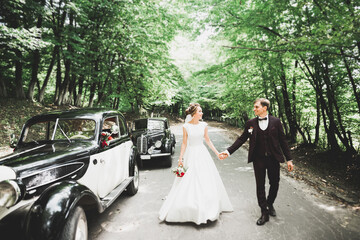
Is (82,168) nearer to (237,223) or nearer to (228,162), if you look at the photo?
(237,223)

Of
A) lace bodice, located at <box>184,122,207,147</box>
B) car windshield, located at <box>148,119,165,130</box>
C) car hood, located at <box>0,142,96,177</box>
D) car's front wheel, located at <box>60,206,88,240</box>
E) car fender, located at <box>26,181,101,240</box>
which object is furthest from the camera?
car windshield, located at <box>148,119,165,130</box>

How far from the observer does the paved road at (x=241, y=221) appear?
118 inches

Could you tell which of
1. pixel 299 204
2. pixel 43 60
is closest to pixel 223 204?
pixel 299 204

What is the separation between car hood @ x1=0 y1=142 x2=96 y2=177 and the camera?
229 cm

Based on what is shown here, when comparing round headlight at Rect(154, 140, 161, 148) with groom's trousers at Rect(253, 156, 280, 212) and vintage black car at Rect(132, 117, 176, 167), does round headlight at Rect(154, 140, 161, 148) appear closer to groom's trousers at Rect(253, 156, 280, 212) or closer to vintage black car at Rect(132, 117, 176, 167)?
vintage black car at Rect(132, 117, 176, 167)

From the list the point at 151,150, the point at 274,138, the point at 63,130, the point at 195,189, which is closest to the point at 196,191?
the point at 195,189

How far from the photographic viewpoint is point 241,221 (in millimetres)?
3357

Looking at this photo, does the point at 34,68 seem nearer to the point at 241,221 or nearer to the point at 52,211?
the point at 52,211

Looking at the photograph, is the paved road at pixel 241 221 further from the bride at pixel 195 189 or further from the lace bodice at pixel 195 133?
the lace bodice at pixel 195 133

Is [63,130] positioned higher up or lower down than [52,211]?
higher up

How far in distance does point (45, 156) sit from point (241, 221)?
3.27 metres

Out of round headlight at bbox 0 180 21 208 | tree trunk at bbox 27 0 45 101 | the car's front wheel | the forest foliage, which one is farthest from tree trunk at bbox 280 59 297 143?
tree trunk at bbox 27 0 45 101

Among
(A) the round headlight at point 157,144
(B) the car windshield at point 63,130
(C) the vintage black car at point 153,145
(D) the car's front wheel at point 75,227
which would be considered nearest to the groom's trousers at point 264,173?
(D) the car's front wheel at point 75,227

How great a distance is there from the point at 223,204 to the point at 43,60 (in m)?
Result: 19.3
